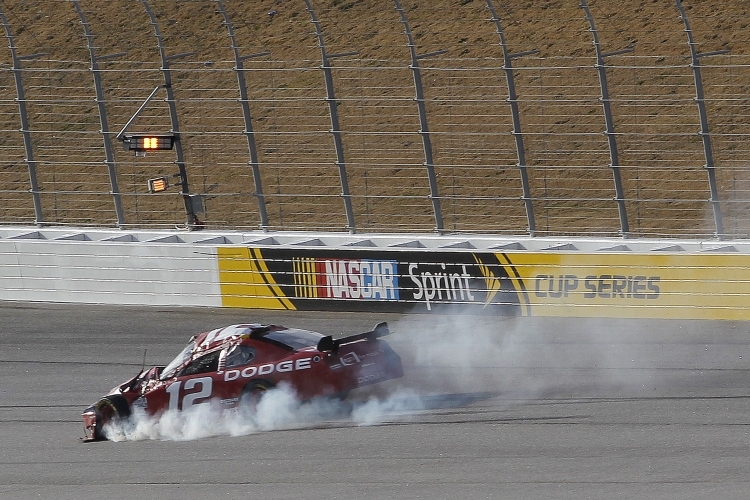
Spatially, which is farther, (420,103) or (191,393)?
(420,103)

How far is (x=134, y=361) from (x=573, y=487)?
22.2ft

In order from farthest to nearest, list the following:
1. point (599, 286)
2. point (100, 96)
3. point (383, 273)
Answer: point (100, 96) → point (383, 273) → point (599, 286)

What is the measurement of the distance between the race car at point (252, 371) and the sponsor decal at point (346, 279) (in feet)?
13.6

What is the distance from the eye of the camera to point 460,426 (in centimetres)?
1038

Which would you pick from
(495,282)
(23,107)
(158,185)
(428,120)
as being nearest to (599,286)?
(495,282)

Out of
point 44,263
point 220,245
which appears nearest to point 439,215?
point 220,245

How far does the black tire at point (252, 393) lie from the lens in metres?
11.0

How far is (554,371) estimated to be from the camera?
12.2 meters

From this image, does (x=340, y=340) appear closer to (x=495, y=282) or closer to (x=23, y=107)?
(x=495, y=282)

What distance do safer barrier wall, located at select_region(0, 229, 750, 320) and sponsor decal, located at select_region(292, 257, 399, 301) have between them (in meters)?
0.01

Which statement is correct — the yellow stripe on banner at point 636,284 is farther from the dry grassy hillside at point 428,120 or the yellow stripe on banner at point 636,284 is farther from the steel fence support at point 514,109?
the dry grassy hillside at point 428,120

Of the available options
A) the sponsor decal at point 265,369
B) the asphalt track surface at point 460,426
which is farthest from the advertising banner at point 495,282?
the sponsor decal at point 265,369

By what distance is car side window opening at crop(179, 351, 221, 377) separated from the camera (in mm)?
11078

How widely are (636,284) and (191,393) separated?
19.1ft
